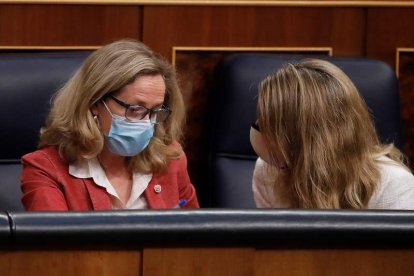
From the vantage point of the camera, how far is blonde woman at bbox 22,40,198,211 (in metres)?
2.02

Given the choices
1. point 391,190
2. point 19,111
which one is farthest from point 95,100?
point 391,190

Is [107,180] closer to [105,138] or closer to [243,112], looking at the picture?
[105,138]

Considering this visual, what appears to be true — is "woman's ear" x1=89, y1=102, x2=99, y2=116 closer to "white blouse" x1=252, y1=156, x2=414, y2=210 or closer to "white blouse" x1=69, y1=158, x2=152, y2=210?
"white blouse" x1=69, y1=158, x2=152, y2=210

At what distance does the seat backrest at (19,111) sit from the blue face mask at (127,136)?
0.26 m

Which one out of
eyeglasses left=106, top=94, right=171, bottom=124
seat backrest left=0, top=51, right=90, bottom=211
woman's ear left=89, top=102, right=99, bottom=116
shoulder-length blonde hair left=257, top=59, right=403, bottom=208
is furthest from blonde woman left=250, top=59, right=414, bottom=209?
seat backrest left=0, top=51, right=90, bottom=211

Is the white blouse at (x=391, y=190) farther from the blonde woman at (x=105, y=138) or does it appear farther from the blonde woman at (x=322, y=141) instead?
the blonde woman at (x=105, y=138)

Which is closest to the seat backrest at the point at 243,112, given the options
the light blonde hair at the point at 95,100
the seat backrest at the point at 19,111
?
the light blonde hair at the point at 95,100

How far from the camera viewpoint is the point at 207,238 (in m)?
1.36

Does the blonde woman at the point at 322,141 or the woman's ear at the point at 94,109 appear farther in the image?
the woman's ear at the point at 94,109

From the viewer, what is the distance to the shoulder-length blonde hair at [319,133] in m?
1.89

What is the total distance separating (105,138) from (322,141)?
1.50ft

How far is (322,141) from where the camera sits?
6.21 ft

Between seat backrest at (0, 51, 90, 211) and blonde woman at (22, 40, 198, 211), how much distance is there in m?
0.14

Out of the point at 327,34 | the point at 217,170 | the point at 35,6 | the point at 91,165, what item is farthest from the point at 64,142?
the point at 327,34
